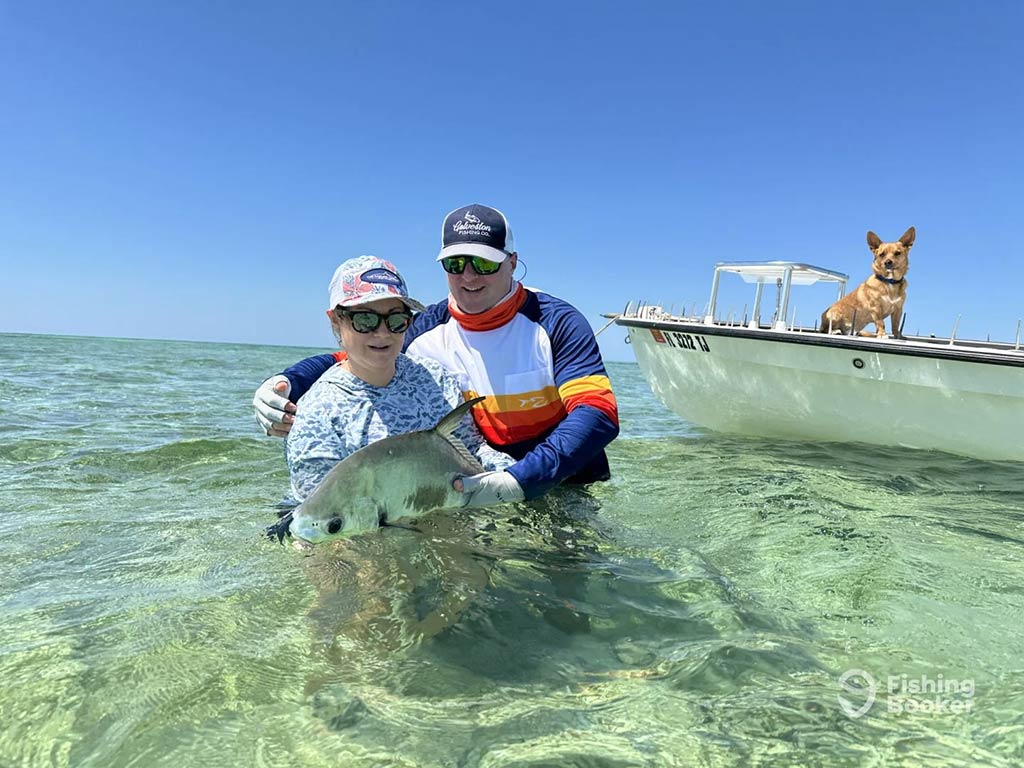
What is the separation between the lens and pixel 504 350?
3.86m

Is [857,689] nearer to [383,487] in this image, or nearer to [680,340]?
[383,487]

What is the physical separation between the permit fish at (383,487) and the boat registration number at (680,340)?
26.4 ft

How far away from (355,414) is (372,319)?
1.48 feet

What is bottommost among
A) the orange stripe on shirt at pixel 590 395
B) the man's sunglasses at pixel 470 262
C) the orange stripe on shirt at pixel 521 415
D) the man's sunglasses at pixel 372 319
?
the orange stripe on shirt at pixel 521 415

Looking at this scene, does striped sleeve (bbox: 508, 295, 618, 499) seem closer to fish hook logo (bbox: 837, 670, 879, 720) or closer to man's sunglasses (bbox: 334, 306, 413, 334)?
man's sunglasses (bbox: 334, 306, 413, 334)

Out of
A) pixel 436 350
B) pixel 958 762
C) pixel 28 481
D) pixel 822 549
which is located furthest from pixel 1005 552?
pixel 28 481

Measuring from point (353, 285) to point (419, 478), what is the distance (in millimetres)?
911

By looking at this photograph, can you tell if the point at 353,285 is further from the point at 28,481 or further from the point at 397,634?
the point at 28,481

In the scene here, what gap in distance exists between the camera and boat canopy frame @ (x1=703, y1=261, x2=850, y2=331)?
1022 cm

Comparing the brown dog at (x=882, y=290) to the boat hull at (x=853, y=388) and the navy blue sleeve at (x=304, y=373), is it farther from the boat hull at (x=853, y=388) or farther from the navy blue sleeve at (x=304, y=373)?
the navy blue sleeve at (x=304, y=373)

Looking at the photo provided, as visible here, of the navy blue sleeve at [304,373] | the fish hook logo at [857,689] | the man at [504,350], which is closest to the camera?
the fish hook logo at [857,689]

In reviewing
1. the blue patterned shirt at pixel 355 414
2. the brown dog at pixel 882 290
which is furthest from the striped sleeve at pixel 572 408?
the brown dog at pixel 882 290

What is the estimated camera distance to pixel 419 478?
2.56 m

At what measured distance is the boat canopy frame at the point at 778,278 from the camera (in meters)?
10.2
